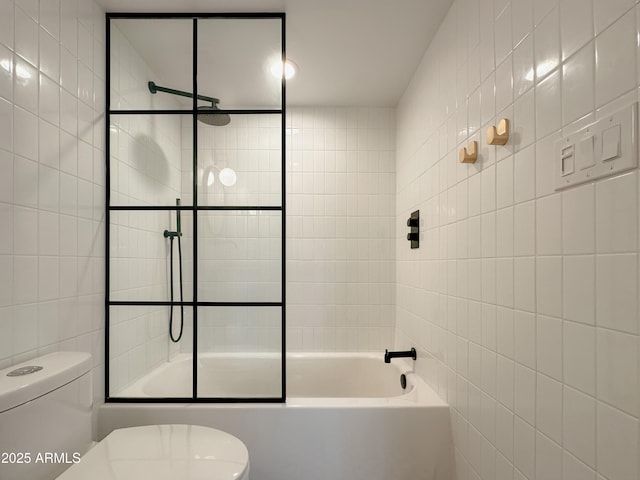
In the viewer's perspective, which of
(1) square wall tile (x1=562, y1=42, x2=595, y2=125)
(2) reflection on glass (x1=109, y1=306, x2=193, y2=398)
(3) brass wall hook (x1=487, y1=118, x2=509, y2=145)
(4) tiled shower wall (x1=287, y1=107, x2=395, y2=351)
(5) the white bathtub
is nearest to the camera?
(1) square wall tile (x1=562, y1=42, x2=595, y2=125)

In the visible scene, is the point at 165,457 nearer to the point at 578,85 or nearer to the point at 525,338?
the point at 525,338

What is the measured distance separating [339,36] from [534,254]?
1.49 m

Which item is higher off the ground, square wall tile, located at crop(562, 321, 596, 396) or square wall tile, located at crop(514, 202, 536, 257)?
square wall tile, located at crop(514, 202, 536, 257)

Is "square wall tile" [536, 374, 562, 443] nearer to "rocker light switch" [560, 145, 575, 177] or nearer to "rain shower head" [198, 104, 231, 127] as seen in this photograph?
"rocker light switch" [560, 145, 575, 177]

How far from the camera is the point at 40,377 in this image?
1107 millimetres

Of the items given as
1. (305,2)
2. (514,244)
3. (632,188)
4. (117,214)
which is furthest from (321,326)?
(632,188)

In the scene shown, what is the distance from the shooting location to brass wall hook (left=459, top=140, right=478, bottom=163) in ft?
4.60

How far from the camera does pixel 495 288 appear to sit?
1.26m

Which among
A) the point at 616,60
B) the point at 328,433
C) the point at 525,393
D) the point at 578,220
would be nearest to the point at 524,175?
the point at 578,220

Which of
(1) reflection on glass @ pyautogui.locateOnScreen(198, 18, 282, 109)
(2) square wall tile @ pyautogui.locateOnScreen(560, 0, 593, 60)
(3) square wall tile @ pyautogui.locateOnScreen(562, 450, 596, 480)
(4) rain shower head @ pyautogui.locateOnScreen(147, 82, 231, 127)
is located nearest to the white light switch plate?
(2) square wall tile @ pyautogui.locateOnScreen(560, 0, 593, 60)

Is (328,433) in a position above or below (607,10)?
below

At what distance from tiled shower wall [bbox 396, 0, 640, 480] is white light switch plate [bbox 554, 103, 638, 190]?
2 centimetres

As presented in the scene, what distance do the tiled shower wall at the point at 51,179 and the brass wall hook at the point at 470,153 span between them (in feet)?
5.17

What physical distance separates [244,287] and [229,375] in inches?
17.1
